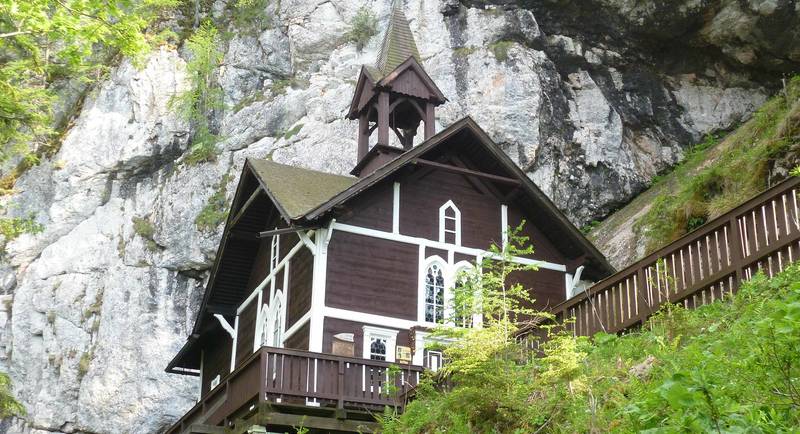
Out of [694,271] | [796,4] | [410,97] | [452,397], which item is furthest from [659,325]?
[796,4]

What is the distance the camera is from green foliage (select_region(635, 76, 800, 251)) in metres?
22.0

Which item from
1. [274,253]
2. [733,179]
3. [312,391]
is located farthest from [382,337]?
[733,179]

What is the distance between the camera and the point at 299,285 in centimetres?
2225

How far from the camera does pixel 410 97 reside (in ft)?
88.3

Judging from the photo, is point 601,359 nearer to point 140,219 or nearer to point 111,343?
point 111,343

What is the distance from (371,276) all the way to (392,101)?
6732mm

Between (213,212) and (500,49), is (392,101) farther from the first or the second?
(213,212)

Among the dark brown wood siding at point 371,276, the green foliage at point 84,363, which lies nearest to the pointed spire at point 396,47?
the dark brown wood siding at point 371,276

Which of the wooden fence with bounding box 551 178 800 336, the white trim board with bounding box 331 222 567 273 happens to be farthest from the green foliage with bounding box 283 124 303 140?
the wooden fence with bounding box 551 178 800 336

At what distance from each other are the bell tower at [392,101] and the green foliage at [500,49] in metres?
10.4

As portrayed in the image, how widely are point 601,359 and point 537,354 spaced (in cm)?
212

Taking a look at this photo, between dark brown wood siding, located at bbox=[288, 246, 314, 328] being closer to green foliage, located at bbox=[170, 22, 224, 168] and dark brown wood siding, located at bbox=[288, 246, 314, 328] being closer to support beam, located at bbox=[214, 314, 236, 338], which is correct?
support beam, located at bbox=[214, 314, 236, 338]

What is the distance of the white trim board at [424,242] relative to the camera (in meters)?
22.2

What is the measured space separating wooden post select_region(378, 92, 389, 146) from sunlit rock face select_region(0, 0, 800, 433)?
11.0 m
